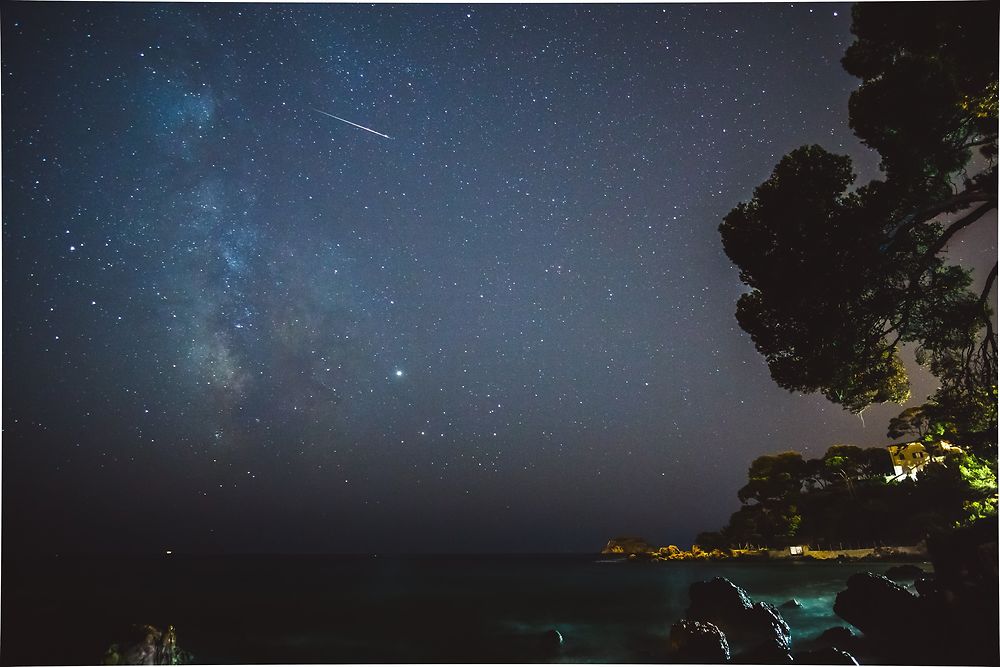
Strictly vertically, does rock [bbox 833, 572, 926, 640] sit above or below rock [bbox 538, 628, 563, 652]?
above

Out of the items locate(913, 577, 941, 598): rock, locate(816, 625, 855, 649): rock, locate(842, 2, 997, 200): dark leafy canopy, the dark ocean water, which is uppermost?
locate(842, 2, 997, 200): dark leafy canopy

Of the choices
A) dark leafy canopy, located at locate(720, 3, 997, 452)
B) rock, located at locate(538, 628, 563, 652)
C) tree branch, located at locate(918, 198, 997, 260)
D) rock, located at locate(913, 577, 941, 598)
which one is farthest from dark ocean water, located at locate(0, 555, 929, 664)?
tree branch, located at locate(918, 198, 997, 260)

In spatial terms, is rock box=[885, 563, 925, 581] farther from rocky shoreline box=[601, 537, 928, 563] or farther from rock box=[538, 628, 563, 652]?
rock box=[538, 628, 563, 652]

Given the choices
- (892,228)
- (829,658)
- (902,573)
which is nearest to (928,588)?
(829,658)

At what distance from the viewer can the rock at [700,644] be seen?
7.50 meters

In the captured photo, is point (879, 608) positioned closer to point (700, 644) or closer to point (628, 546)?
point (700, 644)

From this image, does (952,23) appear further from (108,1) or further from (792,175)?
(108,1)

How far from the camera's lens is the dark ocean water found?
1128 cm

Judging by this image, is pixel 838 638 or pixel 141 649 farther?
pixel 838 638

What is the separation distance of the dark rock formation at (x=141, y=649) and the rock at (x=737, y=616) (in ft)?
25.4

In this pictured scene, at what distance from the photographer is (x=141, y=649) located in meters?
5.71

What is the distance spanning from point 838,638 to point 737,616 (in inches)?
78.8

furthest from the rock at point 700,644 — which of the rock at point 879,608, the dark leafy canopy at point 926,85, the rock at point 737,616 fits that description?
the dark leafy canopy at point 926,85

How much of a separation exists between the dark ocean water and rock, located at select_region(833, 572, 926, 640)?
928 mm
